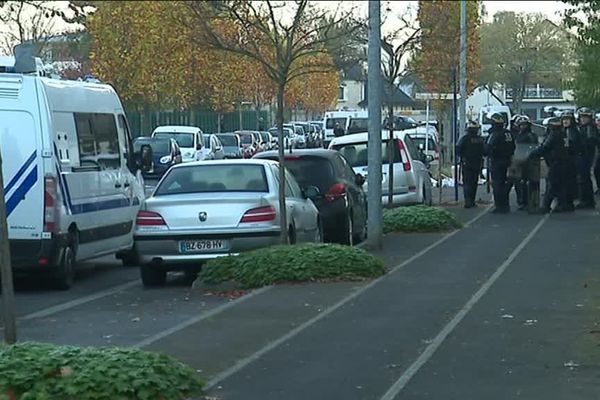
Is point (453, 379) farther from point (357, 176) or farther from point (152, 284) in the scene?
point (357, 176)

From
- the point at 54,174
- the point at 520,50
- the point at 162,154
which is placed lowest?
the point at 162,154

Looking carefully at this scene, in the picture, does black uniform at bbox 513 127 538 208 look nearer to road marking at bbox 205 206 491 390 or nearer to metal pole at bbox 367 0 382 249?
metal pole at bbox 367 0 382 249

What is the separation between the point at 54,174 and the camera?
15516mm

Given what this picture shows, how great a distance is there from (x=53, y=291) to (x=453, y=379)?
8160 millimetres

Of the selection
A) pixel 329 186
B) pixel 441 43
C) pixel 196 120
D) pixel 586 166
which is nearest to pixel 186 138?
pixel 441 43

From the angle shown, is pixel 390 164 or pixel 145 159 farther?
pixel 390 164

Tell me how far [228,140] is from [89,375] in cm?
4596

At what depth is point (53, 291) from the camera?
1622 centimetres

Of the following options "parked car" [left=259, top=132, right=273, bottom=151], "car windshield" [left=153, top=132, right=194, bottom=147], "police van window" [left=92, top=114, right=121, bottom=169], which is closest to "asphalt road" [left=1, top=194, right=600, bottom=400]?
"police van window" [left=92, top=114, right=121, bottom=169]

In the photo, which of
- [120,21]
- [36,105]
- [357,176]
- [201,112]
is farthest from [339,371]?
[201,112]

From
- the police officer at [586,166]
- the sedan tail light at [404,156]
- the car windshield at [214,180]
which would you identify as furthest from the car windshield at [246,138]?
the car windshield at [214,180]

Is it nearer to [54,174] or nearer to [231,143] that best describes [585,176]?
[54,174]

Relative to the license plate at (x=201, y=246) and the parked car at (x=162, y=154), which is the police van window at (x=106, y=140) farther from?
the parked car at (x=162, y=154)

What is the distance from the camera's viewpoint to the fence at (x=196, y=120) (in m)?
55.6
